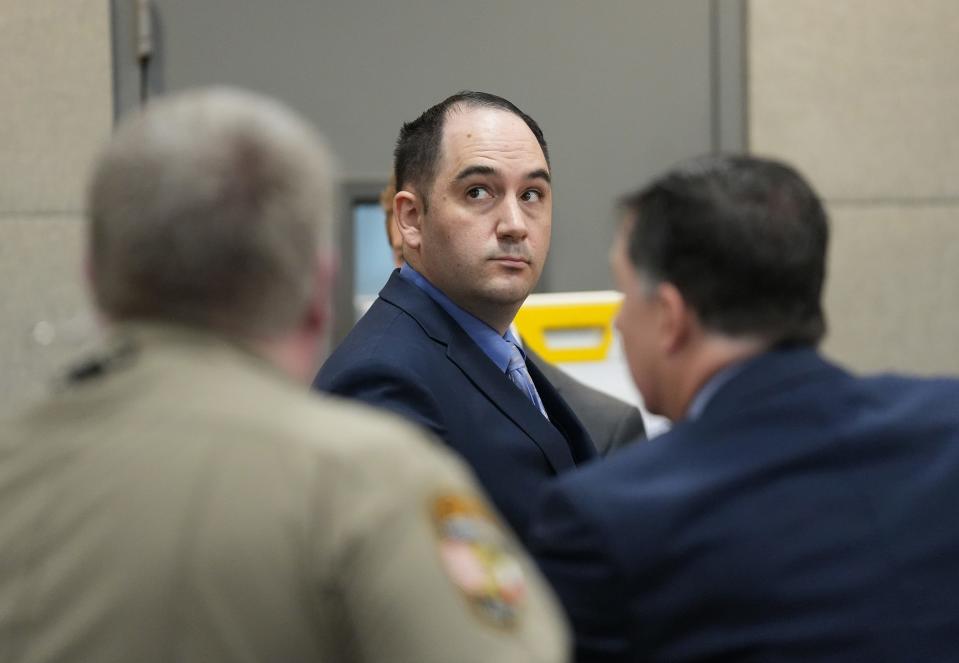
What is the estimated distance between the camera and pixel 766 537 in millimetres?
1156

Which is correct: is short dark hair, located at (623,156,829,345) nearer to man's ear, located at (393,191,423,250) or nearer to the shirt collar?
the shirt collar

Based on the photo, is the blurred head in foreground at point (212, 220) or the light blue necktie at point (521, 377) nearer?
the blurred head in foreground at point (212, 220)

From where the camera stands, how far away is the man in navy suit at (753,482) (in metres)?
1.15

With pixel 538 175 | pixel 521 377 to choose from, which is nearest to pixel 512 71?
pixel 538 175

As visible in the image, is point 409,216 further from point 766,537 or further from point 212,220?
point 212,220

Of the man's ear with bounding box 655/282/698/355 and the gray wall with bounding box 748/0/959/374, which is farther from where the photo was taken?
the gray wall with bounding box 748/0/959/374

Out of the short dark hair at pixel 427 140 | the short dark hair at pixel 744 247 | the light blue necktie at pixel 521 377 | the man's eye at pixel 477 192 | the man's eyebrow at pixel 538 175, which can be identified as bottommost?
the light blue necktie at pixel 521 377

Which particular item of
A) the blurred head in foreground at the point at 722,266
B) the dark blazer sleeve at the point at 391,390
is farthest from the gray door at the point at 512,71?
the blurred head in foreground at the point at 722,266

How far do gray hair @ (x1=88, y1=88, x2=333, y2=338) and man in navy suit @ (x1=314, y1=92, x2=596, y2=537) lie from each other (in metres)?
0.75

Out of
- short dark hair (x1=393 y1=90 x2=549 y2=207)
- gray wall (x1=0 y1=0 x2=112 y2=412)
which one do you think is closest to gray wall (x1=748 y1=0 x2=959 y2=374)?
short dark hair (x1=393 y1=90 x2=549 y2=207)

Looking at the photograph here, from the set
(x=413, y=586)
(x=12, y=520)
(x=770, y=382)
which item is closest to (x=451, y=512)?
(x=413, y=586)

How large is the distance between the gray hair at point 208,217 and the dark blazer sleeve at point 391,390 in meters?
0.74

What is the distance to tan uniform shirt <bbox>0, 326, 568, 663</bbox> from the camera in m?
0.84

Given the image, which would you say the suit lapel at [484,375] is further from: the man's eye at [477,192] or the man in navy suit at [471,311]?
the man's eye at [477,192]
